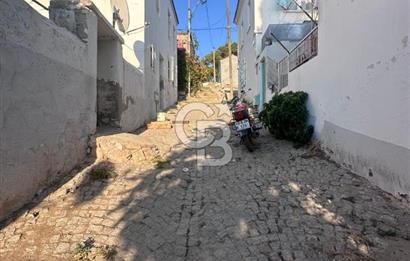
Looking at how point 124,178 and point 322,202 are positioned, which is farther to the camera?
point 124,178

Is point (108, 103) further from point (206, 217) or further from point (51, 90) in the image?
point (206, 217)

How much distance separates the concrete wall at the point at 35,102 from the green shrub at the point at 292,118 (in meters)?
4.41

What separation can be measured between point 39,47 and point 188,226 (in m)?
2.80

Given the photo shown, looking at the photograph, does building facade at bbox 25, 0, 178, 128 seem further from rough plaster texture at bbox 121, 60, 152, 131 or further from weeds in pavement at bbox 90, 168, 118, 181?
weeds in pavement at bbox 90, 168, 118, 181

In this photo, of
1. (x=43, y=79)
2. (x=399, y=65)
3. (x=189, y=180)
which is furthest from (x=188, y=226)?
(x=399, y=65)

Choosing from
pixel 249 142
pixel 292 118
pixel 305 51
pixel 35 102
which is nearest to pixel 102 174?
pixel 35 102

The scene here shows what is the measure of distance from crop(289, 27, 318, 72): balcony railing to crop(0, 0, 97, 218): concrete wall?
476 centimetres

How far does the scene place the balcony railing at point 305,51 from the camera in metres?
7.09

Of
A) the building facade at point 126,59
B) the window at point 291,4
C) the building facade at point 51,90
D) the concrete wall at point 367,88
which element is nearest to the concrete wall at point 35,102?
the building facade at point 51,90

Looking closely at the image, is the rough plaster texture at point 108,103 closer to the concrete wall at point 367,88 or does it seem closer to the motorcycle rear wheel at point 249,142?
the motorcycle rear wheel at point 249,142

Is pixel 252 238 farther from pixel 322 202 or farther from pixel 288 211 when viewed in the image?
pixel 322 202

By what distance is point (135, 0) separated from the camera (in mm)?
9938

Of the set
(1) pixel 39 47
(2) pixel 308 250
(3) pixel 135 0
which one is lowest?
(2) pixel 308 250

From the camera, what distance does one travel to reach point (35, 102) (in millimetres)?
3820
